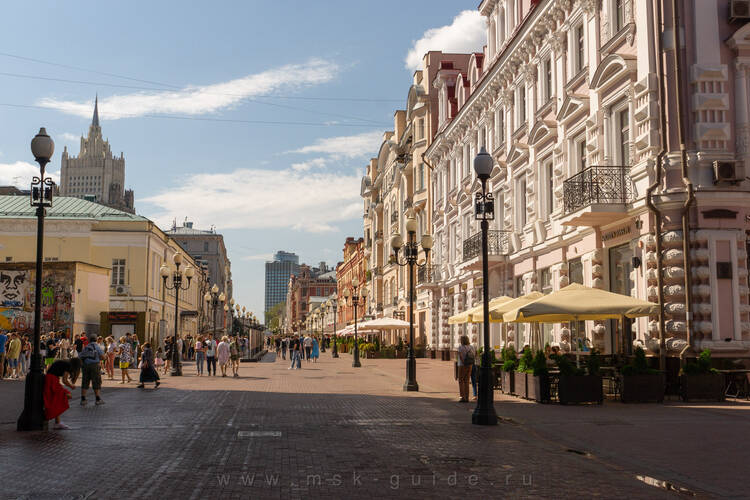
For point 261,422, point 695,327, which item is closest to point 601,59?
point 695,327

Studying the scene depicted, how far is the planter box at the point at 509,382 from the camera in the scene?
63.8 ft

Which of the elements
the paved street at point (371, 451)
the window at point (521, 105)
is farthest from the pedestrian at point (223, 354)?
the window at point (521, 105)

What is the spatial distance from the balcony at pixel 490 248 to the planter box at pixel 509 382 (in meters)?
11.4

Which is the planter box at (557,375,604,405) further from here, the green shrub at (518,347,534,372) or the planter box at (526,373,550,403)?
the green shrub at (518,347,534,372)

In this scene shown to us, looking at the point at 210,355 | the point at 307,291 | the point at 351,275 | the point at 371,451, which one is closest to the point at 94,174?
the point at 307,291

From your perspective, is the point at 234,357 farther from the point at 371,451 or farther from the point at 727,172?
the point at 371,451

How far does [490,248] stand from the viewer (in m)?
32.9

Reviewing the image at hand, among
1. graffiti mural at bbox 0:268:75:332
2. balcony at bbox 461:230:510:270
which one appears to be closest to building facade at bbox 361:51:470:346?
balcony at bbox 461:230:510:270

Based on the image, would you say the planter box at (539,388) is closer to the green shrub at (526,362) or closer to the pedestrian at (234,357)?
the green shrub at (526,362)

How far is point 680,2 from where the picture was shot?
64.6ft

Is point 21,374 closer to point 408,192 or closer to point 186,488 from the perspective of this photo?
point 186,488

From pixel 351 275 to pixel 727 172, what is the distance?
267ft

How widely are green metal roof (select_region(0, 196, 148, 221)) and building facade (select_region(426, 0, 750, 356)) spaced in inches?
1350

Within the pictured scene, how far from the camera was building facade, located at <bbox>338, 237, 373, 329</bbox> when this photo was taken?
8444 cm
